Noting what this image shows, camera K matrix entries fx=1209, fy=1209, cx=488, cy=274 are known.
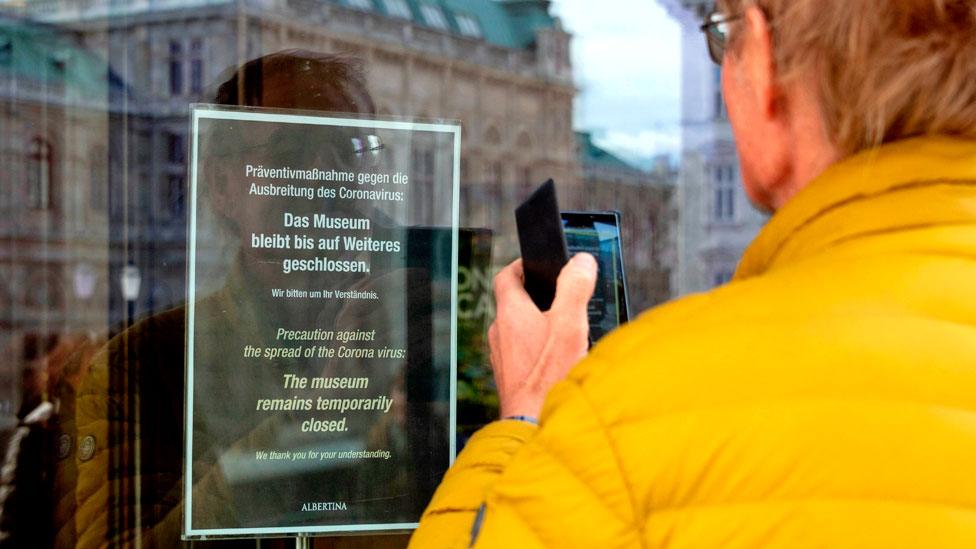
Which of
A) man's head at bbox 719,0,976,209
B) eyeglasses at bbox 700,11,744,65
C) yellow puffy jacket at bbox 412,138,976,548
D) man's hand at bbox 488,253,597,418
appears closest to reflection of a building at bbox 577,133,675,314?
man's hand at bbox 488,253,597,418

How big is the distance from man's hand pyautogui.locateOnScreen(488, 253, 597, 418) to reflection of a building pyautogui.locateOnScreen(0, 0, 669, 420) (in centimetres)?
89

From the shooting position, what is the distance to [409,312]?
2146 millimetres

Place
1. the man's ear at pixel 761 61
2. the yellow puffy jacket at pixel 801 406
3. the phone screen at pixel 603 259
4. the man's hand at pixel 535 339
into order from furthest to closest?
the phone screen at pixel 603 259
the man's hand at pixel 535 339
the man's ear at pixel 761 61
the yellow puffy jacket at pixel 801 406

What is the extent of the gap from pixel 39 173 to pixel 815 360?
1.97 m

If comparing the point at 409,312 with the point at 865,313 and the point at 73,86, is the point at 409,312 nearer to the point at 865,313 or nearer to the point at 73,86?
the point at 73,86

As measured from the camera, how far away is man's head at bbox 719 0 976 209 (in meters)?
1.13

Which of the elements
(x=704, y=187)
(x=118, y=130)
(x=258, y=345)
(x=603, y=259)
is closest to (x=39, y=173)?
(x=118, y=130)

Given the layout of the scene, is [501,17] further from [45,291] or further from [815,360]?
[815,360]

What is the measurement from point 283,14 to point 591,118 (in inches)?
32.1

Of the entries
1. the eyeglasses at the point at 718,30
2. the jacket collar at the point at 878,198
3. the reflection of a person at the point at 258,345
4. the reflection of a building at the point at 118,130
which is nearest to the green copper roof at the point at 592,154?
the reflection of a building at the point at 118,130

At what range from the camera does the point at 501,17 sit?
2.91 metres

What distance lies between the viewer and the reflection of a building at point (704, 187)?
122 inches

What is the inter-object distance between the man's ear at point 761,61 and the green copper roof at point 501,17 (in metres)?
1.68

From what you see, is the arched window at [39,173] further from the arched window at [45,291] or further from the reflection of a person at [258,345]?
the reflection of a person at [258,345]
